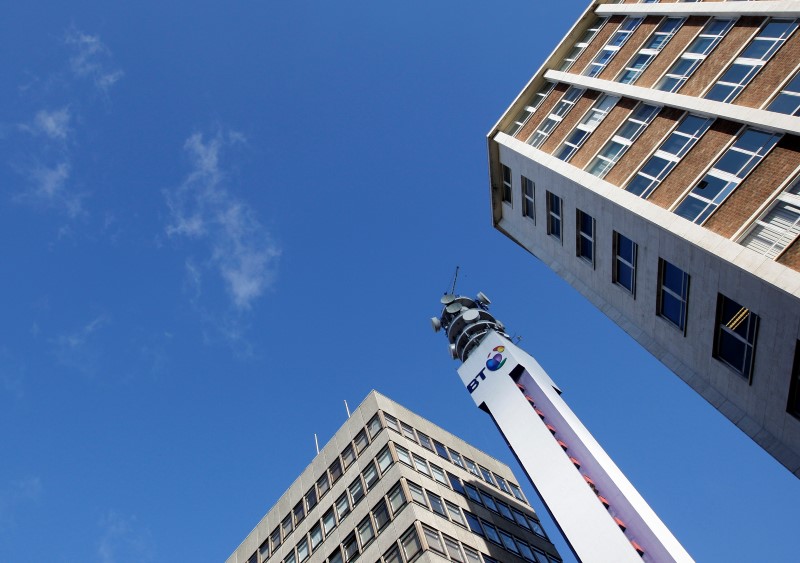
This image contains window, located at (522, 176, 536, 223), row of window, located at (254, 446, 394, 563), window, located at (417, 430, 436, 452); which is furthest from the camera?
window, located at (417, 430, 436, 452)

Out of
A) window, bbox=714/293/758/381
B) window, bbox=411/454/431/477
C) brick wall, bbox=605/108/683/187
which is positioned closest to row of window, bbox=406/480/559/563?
window, bbox=411/454/431/477

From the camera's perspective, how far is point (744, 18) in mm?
31047

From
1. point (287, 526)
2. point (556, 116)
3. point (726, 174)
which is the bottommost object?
point (726, 174)

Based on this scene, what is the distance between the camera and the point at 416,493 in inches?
1913

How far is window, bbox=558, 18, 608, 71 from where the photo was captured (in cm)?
4319

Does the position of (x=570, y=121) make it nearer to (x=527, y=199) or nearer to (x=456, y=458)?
(x=527, y=199)

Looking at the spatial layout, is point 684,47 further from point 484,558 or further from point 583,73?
point 484,558

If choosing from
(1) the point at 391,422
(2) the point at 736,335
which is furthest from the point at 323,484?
(2) the point at 736,335

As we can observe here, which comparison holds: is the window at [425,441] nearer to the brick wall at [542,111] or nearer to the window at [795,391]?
the brick wall at [542,111]

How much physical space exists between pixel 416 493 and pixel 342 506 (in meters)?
7.42

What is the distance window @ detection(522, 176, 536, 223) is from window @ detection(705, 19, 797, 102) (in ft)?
41.4

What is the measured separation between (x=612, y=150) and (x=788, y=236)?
11845 millimetres

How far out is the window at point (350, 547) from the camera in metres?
47.9

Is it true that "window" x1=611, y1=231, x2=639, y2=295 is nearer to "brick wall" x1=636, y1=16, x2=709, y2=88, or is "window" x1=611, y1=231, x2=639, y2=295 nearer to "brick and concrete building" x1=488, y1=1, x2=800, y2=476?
"brick and concrete building" x1=488, y1=1, x2=800, y2=476
